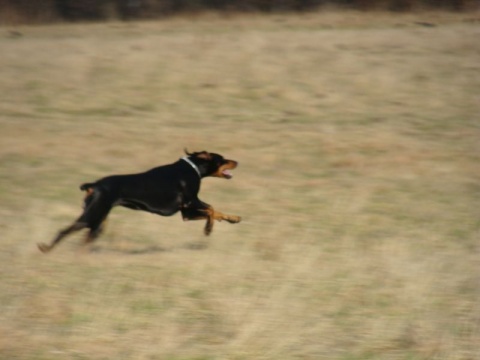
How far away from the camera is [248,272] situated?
26.0 feet

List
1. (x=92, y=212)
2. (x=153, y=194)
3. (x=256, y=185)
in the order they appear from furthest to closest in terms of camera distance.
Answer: (x=256, y=185)
(x=153, y=194)
(x=92, y=212)

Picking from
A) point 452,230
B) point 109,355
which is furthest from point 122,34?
point 109,355

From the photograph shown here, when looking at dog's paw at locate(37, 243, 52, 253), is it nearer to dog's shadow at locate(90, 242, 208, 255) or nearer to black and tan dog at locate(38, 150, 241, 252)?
black and tan dog at locate(38, 150, 241, 252)

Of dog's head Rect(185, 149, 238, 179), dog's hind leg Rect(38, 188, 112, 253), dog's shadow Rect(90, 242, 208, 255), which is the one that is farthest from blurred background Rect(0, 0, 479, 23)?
dog's hind leg Rect(38, 188, 112, 253)

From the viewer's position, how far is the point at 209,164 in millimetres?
9523

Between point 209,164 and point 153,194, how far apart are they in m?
0.83

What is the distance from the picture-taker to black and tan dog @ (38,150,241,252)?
862cm

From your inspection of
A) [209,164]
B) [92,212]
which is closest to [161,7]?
[209,164]

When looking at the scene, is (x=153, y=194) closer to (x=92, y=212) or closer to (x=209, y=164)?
(x=92, y=212)

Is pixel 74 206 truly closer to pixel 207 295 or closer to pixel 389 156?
pixel 207 295

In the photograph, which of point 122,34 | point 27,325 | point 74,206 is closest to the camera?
point 27,325

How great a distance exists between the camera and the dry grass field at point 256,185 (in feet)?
22.0

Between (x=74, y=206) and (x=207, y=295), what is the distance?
4.41 metres

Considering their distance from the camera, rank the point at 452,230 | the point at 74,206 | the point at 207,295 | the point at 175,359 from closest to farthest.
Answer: the point at 175,359, the point at 207,295, the point at 452,230, the point at 74,206
